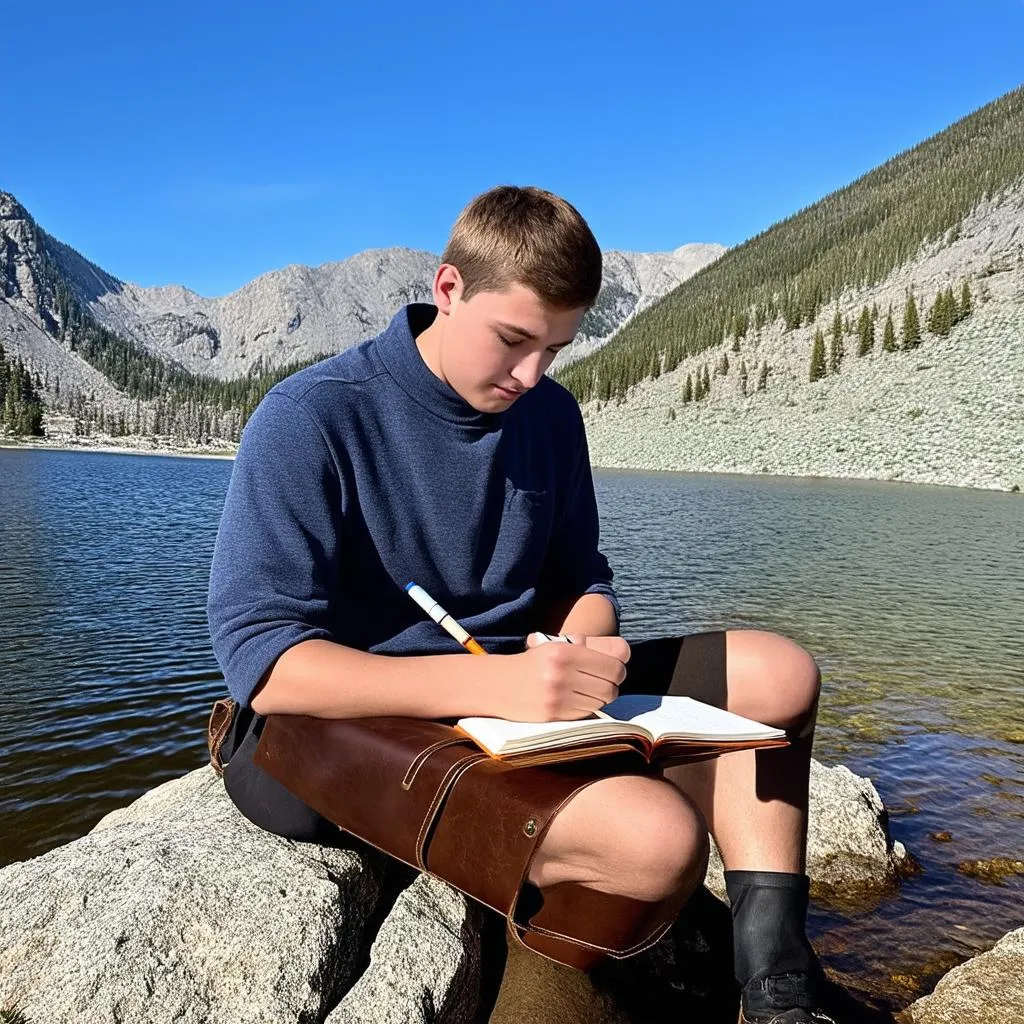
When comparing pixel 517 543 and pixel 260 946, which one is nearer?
pixel 260 946

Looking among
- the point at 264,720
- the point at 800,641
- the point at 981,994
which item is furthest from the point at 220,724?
the point at 800,641

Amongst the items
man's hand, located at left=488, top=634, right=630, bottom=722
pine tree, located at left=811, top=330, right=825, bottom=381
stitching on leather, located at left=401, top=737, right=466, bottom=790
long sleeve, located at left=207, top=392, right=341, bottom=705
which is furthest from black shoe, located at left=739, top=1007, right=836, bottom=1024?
pine tree, located at left=811, top=330, right=825, bottom=381

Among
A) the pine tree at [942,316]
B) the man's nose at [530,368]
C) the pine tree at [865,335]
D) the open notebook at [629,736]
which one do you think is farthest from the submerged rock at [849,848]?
the pine tree at [865,335]

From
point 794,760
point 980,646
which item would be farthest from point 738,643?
point 980,646

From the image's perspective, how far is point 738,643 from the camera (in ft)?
11.0

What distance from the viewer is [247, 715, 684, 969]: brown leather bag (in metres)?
2.44

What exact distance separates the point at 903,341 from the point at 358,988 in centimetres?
8528

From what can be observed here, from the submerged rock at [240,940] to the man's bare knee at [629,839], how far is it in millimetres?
1082

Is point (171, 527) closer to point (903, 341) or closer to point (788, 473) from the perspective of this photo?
point (788, 473)

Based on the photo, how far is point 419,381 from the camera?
10.6ft

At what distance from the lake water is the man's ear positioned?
3.85 meters

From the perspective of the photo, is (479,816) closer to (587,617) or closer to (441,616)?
(441,616)

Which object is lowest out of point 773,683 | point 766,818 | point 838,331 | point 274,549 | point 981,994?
Answer: point 981,994

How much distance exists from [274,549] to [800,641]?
38.7ft
